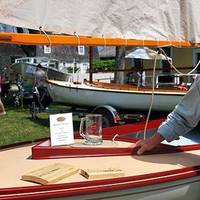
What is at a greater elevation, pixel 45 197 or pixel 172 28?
pixel 172 28

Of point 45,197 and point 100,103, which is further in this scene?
point 100,103

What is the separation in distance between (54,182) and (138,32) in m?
1.34

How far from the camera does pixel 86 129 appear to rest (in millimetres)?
3445

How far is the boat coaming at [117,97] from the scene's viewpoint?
8.88 meters

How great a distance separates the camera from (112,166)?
2.94 m

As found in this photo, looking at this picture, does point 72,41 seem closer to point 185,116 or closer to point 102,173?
point 185,116

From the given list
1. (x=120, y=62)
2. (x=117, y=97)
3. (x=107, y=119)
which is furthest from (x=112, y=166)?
(x=120, y=62)

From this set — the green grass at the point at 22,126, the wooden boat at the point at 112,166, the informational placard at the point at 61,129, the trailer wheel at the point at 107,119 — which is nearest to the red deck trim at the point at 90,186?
the wooden boat at the point at 112,166

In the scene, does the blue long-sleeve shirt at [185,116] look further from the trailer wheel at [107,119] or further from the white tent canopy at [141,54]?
the white tent canopy at [141,54]

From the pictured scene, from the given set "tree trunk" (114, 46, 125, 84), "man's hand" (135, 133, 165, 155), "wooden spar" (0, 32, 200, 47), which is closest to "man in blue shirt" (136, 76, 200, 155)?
"man's hand" (135, 133, 165, 155)

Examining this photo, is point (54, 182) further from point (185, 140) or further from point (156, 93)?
point (156, 93)

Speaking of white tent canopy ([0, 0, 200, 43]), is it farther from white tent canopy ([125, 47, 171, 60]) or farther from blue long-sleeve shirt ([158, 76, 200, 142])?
white tent canopy ([125, 47, 171, 60])

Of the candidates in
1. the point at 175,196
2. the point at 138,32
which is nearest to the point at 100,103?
the point at 138,32

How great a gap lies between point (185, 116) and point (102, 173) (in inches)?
24.6
